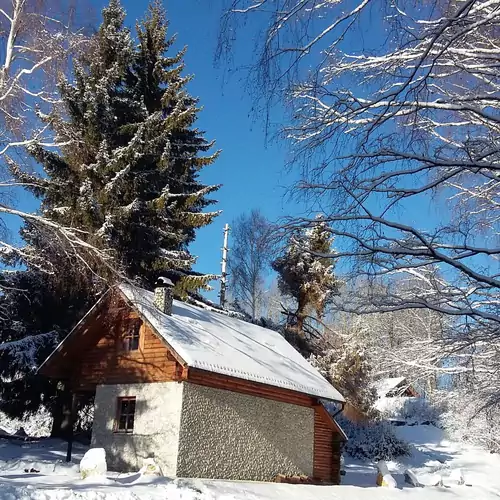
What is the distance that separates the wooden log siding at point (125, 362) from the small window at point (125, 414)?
0.52 meters

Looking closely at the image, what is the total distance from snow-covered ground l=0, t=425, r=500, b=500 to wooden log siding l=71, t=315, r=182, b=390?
238cm

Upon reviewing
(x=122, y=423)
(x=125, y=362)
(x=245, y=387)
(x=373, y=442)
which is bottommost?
(x=373, y=442)

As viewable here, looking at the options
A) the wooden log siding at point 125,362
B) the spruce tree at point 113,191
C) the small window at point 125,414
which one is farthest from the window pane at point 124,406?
the spruce tree at point 113,191

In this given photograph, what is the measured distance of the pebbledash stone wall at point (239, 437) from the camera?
46.7 feet

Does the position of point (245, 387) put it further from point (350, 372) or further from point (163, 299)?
point (350, 372)

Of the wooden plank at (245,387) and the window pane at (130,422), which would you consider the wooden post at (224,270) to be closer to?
the wooden plank at (245,387)

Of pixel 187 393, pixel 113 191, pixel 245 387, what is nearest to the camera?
pixel 187 393

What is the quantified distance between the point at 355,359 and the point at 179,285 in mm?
10697

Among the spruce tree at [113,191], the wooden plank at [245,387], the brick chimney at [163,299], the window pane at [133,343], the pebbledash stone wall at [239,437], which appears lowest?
the pebbledash stone wall at [239,437]

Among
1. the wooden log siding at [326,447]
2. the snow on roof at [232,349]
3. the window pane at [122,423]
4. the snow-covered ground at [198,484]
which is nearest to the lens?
the snow-covered ground at [198,484]

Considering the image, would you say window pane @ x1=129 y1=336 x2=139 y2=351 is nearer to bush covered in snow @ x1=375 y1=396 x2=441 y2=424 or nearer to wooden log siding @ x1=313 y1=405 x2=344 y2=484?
wooden log siding @ x1=313 y1=405 x2=344 y2=484

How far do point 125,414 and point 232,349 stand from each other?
3.37 m

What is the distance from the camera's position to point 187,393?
14.4m

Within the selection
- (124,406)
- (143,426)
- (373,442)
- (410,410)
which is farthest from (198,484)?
(410,410)
